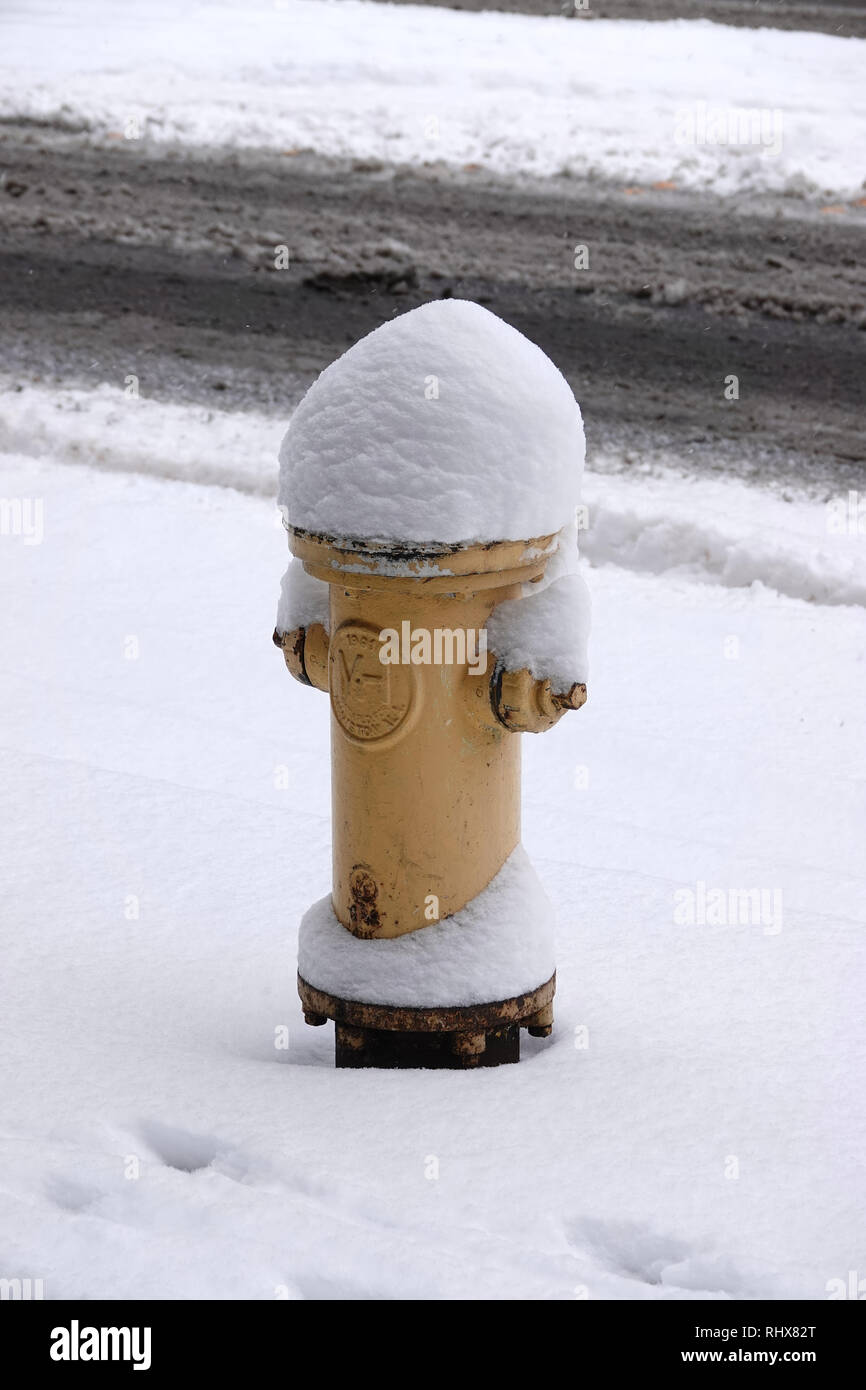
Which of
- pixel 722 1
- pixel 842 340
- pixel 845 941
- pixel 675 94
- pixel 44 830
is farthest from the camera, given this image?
pixel 722 1

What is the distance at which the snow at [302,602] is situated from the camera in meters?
2.34

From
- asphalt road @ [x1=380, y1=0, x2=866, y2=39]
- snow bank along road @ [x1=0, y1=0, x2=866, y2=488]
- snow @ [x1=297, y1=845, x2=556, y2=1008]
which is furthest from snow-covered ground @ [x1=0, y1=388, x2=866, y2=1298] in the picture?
asphalt road @ [x1=380, y1=0, x2=866, y2=39]

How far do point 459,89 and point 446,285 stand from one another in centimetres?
575

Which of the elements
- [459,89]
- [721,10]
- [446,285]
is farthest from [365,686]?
[721,10]

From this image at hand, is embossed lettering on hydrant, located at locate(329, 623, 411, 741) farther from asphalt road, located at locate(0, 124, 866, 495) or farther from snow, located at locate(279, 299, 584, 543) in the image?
asphalt road, located at locate(0, 124, 866, 495)

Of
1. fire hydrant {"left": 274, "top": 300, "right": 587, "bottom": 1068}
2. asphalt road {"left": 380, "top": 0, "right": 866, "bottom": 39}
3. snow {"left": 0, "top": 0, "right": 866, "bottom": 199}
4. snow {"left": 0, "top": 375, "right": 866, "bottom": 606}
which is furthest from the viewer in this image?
asphalt road {"left": 380, "top": 0, "right": 866, "bottom": 39}

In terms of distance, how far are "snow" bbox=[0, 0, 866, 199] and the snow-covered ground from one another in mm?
7141

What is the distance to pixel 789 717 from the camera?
3744 millimetres

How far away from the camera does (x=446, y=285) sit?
7.95m

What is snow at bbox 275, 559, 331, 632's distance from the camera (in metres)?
2.34

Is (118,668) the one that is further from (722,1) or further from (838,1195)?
(722,1)

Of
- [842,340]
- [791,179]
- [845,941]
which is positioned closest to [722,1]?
[791,179]

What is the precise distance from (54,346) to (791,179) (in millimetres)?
6029

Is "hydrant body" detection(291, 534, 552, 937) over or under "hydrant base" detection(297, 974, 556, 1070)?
over
